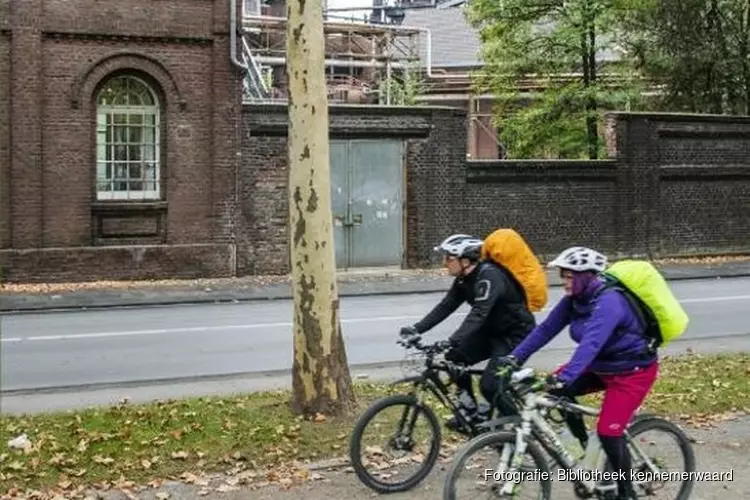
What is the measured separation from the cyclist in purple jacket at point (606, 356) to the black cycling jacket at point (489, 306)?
76 centimetres

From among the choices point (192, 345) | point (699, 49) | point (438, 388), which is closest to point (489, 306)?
point (438, 388)

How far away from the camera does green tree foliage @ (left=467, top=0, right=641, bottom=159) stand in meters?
28.5

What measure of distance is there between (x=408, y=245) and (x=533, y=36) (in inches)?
338

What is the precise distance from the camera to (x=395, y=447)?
6258 millimetres

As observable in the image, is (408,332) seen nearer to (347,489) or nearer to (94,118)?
(347,489)

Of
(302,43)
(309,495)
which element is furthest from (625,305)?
Answer: (302,43)

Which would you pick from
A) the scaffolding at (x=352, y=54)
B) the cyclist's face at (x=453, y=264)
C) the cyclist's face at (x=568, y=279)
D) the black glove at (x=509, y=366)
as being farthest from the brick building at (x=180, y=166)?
the cyclist's face at (x=568, y=279)

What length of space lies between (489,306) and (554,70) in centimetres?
2427

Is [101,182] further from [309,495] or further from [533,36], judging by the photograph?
[309,495]

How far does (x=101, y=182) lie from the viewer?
22.0 meters

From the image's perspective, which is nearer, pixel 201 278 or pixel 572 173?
pixel 201 278

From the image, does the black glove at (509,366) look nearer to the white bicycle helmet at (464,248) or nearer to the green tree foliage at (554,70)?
the white bicycle helmet at (464,248)

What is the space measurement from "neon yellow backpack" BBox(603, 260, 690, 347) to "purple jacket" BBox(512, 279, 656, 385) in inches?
2.2

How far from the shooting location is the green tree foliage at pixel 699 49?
97.6ft
